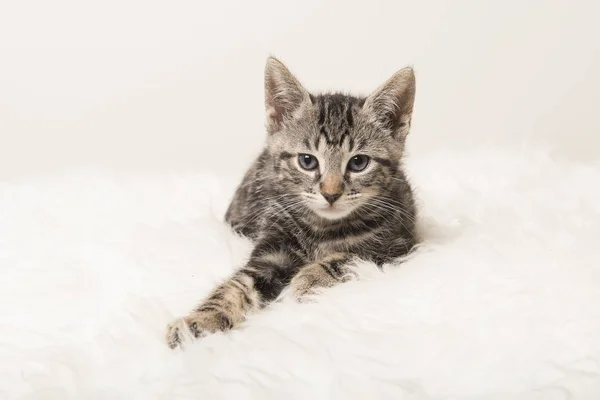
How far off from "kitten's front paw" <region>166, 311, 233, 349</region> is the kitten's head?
370 mm

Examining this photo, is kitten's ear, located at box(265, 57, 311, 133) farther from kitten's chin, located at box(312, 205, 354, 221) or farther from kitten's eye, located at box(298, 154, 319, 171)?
kitten's chin, located at box(312, 205, 354, 221)

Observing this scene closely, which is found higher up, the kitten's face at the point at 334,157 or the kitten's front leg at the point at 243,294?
the kitten's face at the point at 334,157

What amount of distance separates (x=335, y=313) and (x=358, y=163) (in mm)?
448

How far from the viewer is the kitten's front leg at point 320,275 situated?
1.39 m

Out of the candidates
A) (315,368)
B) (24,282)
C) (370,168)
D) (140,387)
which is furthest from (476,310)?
(24,282)

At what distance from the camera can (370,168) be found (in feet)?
5.14

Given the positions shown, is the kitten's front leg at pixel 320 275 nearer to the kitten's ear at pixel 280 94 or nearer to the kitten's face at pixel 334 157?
the kitten's face at pixel 334 157

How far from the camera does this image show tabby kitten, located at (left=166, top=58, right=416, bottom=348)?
4.97 ft

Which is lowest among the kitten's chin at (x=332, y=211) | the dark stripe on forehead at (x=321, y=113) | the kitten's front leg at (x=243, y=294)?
the kitten's front leg at (x=243, y=294)

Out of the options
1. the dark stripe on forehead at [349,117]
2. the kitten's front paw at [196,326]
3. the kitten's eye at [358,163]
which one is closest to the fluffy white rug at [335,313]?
the kitten's front paw at [196,326]

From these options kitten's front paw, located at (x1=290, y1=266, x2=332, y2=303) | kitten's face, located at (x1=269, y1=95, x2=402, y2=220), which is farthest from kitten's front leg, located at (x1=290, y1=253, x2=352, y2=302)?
kitten's face, located at (x1=269, y1=95, x2=402, y2=220)

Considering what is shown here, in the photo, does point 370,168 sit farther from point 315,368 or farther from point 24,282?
point 24,282

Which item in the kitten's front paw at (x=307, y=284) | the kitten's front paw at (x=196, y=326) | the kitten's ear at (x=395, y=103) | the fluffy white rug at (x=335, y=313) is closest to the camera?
the fluffy white rug at (x=335, y=313)

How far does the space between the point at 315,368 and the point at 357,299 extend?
10.6 inches
